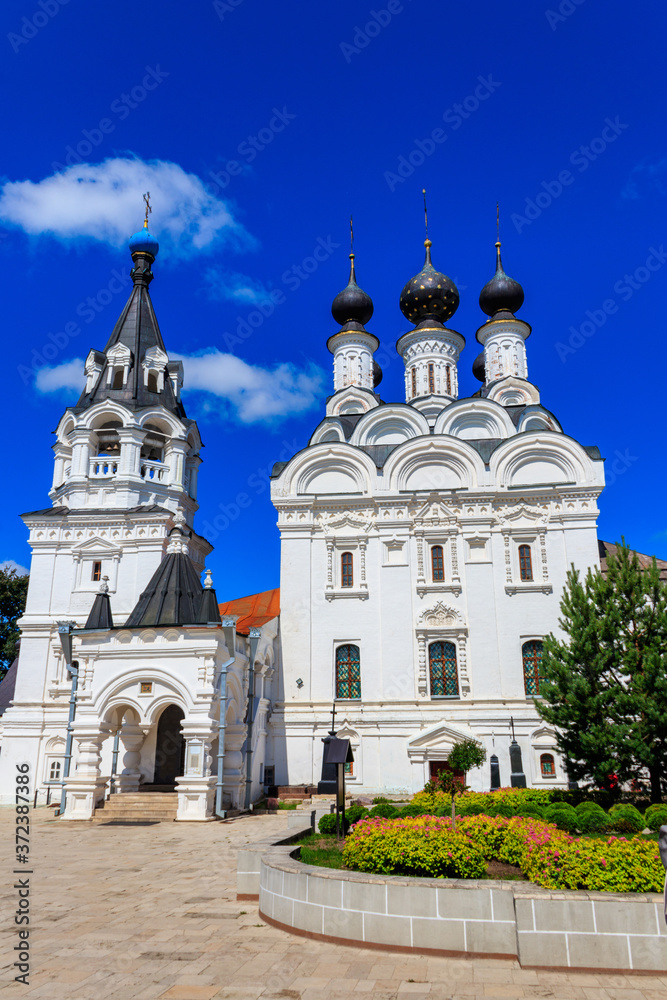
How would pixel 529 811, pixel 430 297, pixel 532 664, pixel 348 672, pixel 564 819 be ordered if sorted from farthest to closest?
pixel 430 297
pixel 348 672
pixel 532 664
pixel 529 811
pixel 564 819

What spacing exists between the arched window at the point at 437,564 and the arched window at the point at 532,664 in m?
3.16

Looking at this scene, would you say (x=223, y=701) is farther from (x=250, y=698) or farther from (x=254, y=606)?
(x=254, y=606)

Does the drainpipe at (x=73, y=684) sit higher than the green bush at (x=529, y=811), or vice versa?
the drainpipe at (x=73, y=684)

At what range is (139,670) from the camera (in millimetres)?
18562

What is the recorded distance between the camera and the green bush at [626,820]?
10156 mm

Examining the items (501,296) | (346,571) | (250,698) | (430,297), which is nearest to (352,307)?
(430,297)

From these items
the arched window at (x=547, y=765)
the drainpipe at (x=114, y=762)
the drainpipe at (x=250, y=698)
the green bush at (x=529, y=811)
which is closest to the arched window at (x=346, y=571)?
the drainpipe at (x=250, y=698)

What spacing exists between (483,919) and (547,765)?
15664 millimetres

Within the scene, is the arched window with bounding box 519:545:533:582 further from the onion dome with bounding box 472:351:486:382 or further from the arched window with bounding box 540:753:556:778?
the onion dome with bounding box 472:351:486:382

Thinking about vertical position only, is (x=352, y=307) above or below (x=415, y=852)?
above

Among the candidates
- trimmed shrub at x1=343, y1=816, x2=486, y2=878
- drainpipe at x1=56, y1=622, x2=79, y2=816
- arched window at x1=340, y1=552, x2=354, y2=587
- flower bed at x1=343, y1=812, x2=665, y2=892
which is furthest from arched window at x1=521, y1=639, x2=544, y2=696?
trimmed shrub at x1=343, y1=816, x2=486, y2=878

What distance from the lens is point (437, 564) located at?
76.0 feet

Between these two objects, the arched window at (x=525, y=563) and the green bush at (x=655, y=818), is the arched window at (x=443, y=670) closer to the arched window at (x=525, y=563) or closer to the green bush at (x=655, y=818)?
the arched window at (x=525, y=563)

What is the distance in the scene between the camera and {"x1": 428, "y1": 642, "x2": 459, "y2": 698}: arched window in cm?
2194
